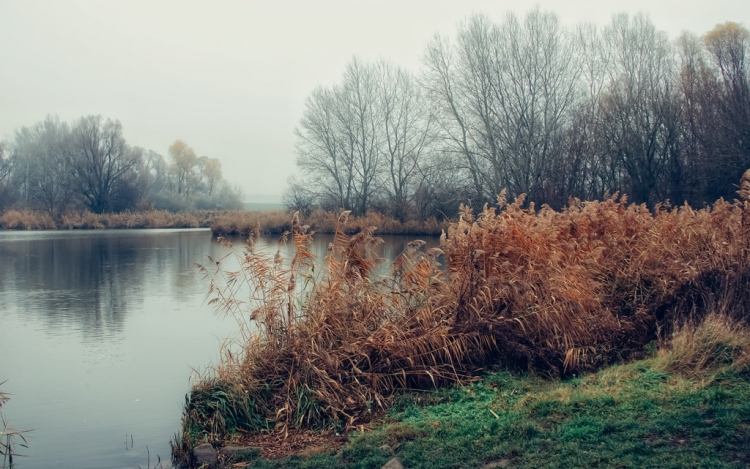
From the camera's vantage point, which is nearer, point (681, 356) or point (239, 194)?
point (681, 356)

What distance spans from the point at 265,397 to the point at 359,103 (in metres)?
41.3

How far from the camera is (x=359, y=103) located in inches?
1794

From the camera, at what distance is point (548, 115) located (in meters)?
34.1

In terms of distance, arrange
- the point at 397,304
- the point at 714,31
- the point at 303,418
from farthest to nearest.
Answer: the point at 714,31 → the point at 397,304 → the point at 303,418

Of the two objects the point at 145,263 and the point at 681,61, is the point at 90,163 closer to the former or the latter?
the point at 145,263

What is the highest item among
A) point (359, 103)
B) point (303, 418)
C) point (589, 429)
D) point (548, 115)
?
point (359, 103)

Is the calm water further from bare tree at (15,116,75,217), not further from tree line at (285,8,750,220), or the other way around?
bare tree at (15,116,75,217)

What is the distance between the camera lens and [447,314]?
7152 mm

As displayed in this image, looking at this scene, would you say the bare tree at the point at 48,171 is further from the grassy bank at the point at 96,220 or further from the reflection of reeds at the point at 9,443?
the reflection of reeds at the point at 9,443

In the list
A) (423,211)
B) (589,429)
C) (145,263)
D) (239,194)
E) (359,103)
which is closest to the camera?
(589,429)

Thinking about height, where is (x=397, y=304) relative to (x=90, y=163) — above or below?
below

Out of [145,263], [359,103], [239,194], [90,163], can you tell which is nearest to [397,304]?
[145,263]

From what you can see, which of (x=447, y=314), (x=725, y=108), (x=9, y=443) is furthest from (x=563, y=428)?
(x=725, y=108)

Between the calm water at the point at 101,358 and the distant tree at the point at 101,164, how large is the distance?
138 ft
